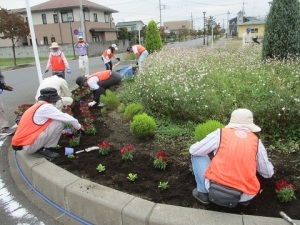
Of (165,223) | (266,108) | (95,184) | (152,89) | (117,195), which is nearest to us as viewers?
(165,223)

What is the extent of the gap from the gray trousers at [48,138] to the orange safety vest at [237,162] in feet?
7.50

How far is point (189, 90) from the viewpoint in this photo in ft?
15.7

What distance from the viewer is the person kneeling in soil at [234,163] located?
2279 mm

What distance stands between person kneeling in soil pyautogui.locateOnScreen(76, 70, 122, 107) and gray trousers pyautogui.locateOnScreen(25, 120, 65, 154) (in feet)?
8.37

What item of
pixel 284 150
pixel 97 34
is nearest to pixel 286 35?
pixel 284 150

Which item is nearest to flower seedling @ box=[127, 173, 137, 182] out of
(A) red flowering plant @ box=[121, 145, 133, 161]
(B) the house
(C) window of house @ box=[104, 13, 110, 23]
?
(A) red flowering plant @ box=[121, 145, 133, 161]

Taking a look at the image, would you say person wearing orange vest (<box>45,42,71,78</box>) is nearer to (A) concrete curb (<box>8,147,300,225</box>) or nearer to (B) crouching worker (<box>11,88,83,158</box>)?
(B) crouching worker (<box>11,88,83,158</box>)

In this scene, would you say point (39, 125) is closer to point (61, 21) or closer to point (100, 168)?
point (100, 168)

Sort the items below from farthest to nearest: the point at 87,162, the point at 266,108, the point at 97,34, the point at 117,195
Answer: the point at 97,34
the point at 266,108
the point at 87,162
the point at 117,195

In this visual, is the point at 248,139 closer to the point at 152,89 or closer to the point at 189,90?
the point at 189,90

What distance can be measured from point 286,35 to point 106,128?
5285 mm

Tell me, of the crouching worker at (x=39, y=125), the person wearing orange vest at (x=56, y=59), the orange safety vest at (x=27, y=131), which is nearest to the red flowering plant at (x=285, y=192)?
the crouching worker at (x=39, y=125)

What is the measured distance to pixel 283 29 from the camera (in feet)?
23.9

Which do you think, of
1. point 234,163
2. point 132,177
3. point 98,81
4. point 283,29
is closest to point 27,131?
point 132,177
